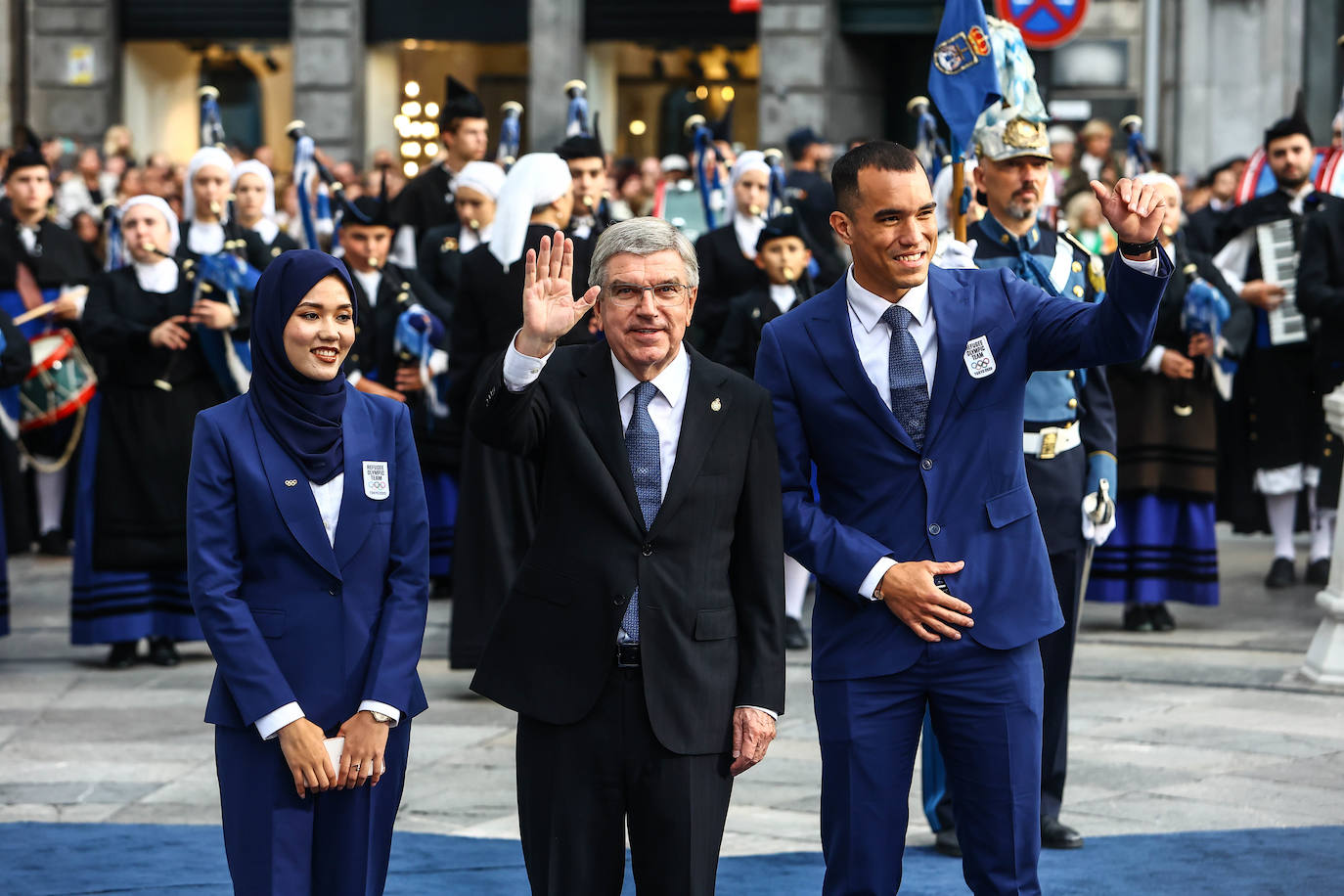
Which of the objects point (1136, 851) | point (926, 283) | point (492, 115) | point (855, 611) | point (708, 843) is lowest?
point (1136, 851)

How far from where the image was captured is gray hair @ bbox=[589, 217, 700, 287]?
4516mm

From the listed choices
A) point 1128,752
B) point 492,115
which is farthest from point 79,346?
point 492,115

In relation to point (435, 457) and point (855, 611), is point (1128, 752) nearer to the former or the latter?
point (855, 611)

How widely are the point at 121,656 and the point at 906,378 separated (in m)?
6.03

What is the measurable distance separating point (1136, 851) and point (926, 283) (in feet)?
7.73

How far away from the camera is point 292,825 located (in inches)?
180

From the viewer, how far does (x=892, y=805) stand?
4738mm

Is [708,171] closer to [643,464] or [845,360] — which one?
[845,360]

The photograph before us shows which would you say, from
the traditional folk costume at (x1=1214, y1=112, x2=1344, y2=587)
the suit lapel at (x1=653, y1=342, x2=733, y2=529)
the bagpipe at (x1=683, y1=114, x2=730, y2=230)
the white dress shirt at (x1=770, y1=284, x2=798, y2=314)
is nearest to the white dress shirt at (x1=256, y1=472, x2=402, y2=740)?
the suit lapel at (x1=653, y1=342, x2=733, y2=529)

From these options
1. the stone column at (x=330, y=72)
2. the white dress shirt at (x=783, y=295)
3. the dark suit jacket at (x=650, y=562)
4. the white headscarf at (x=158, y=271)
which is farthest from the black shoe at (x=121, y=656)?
the stone column at (x=330, y=72)

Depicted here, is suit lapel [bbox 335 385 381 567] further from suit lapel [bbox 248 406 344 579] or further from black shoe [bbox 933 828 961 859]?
black shoe [bbox 933 828 961 859]

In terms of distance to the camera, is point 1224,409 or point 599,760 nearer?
point 599,760

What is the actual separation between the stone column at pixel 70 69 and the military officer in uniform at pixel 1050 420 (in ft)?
64.7

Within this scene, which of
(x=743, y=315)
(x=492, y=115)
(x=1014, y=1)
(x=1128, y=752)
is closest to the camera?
(x=1128, y=752)
